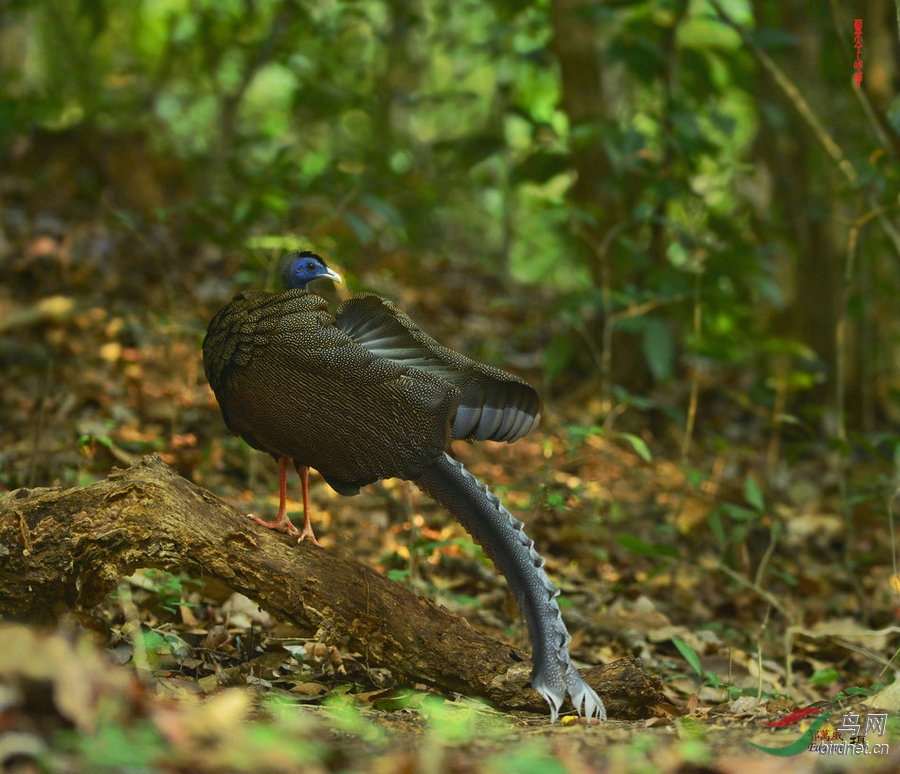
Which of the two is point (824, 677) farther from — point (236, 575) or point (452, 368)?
point (236, 575)

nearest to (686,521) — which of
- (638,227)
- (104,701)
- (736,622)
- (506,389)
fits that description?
(736,622)

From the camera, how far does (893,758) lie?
2338 millimetres

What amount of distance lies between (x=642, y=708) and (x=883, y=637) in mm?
2276

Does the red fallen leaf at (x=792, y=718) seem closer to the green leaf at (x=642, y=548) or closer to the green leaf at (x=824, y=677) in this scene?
the green leaf at (x=824, y=677)

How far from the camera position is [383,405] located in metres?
3.15

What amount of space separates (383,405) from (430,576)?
1.95m

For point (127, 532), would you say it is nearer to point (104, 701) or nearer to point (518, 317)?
point (104, 701)

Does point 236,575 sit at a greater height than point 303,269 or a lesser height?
lesser

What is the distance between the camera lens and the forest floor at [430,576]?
6.79ft

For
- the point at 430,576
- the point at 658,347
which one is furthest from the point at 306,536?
the point at 658,347

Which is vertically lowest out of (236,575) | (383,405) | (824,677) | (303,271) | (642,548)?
(824,677)

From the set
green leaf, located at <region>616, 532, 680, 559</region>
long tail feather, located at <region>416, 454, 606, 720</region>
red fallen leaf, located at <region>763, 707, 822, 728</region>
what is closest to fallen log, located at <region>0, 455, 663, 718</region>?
long tail feather, located at <region>416, 454, 606, 720</region>

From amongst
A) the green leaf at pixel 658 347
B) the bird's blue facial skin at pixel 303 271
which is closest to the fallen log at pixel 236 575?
the bird's blue facial skin at pixel 303 271

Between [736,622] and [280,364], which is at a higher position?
[280,364]
